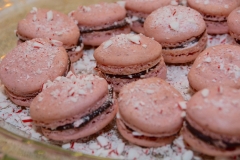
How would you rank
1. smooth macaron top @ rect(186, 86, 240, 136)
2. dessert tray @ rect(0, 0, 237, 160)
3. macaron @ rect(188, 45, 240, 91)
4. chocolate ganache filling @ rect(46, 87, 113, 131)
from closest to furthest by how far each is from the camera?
1. smooth macaron top @ rect(186, 86, 240, 136)
2. dessert tray @ rect(0, 0, 237, 160)
3. chocolate ganache filling @ rect(46, 87, 113, 131)
4. macaron @ rect(188, 45, 240, 91)

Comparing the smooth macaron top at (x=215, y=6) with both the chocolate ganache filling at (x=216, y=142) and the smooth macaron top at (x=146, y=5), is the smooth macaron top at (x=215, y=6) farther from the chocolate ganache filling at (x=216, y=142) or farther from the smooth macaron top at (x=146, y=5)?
the chocolate ganache filling at (x=216, y=142)

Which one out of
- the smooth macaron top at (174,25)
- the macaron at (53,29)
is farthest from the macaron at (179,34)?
the macaron at (53,29)

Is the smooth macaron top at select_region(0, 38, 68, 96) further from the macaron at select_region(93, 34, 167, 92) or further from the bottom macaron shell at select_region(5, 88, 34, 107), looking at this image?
the macaron at select_region(93, 34, 167, 92)

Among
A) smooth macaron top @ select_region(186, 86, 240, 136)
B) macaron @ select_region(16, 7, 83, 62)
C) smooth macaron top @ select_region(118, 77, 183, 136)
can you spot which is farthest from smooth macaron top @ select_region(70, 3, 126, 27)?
smooth macaron top @ select_region(186, 86, 240, 136)

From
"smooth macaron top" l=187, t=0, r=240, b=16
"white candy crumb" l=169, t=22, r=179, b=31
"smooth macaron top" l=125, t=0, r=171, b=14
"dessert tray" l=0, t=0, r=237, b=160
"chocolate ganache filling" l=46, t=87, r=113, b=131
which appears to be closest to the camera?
"dessert tray" l=0, t=0, r=237, b=160

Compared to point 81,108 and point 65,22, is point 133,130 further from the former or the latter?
point 65,22

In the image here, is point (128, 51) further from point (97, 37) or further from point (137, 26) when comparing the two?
point (137, 26)
